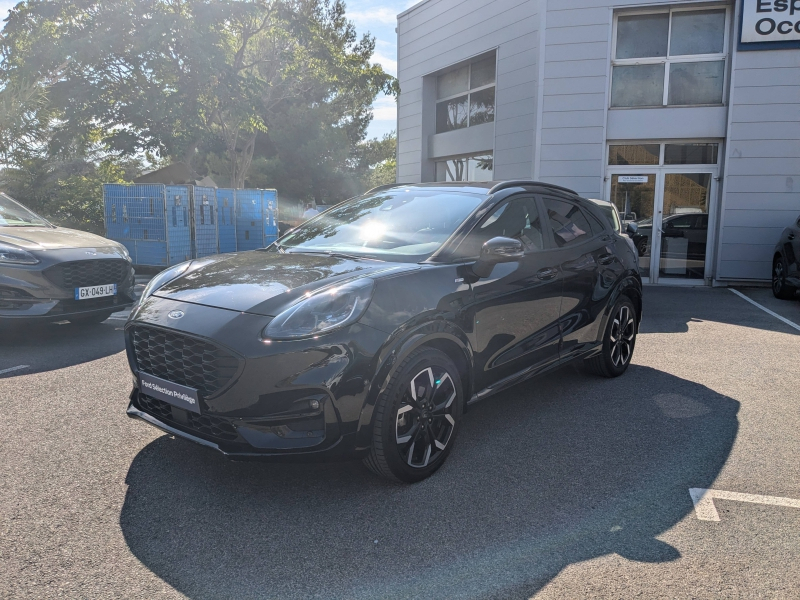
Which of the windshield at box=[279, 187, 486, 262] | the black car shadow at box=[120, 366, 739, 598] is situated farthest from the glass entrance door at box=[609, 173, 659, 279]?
the windshield at box=[279, 187, 486, 262]

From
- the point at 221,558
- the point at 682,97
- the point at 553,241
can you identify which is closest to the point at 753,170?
the point at 682,97

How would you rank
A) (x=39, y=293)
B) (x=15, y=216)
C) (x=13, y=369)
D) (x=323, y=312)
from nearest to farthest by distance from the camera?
(x=323, y=312) < (x=13, y=369) < (x=39, y=293) < (x=15, y=216)

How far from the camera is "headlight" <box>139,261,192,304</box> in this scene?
11.4 ft

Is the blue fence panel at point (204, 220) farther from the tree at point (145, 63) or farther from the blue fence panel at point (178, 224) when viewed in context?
the tree at point (145, 63)

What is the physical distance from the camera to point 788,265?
9.93 metres

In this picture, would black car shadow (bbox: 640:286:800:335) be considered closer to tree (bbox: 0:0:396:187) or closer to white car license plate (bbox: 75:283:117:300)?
white car license plate (bbox: 75:283:117:300)

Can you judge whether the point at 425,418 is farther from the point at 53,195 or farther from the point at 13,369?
the point at 53,195

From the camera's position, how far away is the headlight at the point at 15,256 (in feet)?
19.0

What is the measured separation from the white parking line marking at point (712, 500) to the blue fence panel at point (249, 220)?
13347 millimetres

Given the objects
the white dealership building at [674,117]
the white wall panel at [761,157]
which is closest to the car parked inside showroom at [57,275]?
the white dealership building at [674,117]

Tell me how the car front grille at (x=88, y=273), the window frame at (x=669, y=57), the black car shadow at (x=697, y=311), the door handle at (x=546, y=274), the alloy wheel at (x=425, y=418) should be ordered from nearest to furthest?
the alloy wheel at (x=425, y=418) < the door handle at (x=546, y=274) < the car front grille at (x=88, y=273) < the black car shadow at (x=697, y=311) < the window frame at (x=669, y=57)

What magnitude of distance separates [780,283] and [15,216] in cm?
1110

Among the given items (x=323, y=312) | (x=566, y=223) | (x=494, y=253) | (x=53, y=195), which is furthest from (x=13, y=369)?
(x=53, y=195)

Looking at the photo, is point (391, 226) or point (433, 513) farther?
point (391, 226)
